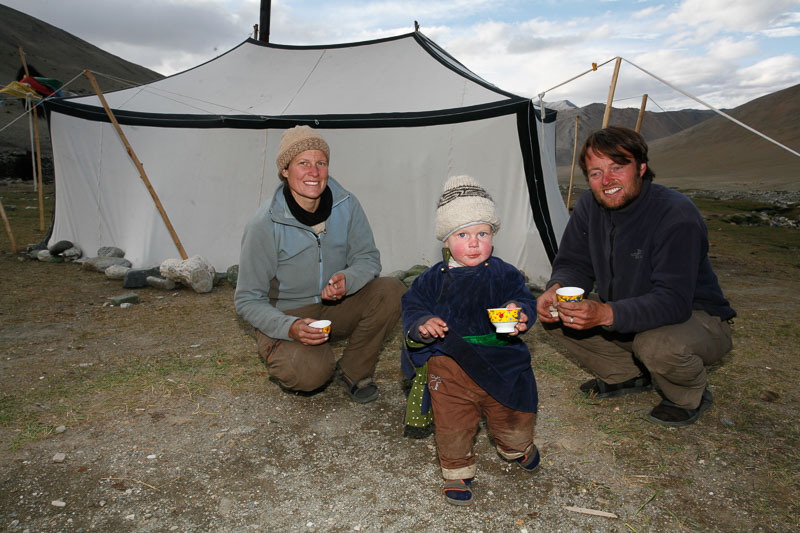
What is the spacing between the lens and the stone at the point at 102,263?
6.29 m

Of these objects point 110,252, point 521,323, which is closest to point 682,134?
point 110,252

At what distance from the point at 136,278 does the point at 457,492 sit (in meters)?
4.85

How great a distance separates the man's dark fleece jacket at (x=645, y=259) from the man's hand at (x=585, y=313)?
6 centimetres

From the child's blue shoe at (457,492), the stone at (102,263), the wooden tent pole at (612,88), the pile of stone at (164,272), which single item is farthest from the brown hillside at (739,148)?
the child's blue shoe at (457,492)

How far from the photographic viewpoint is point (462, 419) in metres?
2.16

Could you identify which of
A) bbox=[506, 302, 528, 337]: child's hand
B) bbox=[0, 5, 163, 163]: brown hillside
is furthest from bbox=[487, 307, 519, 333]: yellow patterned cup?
bbox=[0, 5, 163, 163]: brown hillside

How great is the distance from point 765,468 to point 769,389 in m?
1.00

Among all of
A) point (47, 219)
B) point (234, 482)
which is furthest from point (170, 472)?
point (47, 219)

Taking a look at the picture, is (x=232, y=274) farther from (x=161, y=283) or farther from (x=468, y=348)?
(x=468, y=348)

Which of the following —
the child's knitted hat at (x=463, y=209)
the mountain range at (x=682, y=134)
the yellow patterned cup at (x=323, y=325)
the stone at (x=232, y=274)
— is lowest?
the stone at (x=232, y=274)

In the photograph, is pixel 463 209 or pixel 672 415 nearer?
pixel 463 209

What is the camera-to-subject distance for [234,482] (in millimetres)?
2262

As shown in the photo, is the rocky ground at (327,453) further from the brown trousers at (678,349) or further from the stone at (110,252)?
the stone at (110,252)

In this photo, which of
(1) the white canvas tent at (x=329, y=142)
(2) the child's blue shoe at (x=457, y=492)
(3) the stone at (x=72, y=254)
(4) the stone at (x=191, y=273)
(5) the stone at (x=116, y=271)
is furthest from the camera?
(3) the stone at (x=72, y=254)
